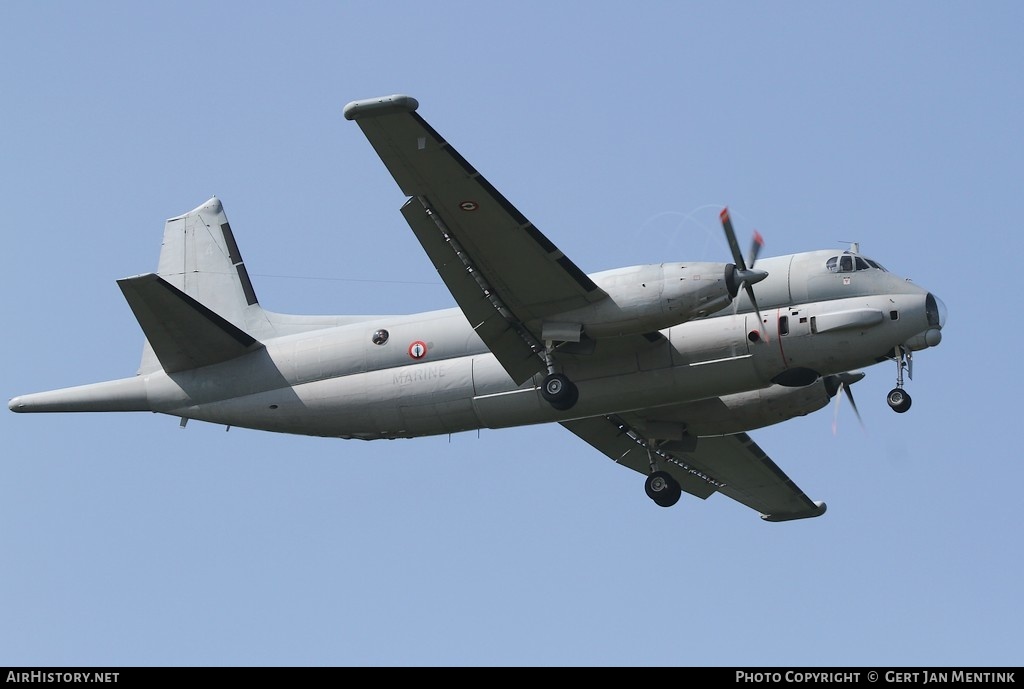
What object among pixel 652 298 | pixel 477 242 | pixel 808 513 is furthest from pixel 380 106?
pixel 808 513

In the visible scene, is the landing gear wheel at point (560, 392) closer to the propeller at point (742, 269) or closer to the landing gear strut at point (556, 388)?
the landing gear strut at point (556, 388)

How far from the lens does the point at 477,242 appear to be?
2498 centimetres

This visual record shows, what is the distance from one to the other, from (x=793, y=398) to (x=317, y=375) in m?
9.73

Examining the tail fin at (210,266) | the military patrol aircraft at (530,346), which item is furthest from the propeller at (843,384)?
the tail fin at (210,266)

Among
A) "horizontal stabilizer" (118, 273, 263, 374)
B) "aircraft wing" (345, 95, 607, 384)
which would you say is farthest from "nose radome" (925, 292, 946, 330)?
"horizontal stabilizer" (118, 273, 263, 374)

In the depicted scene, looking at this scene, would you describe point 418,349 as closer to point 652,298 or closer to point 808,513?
point 652,298

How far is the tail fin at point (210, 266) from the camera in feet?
107

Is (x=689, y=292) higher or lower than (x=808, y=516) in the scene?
higher

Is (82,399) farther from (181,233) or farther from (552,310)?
(552,310)

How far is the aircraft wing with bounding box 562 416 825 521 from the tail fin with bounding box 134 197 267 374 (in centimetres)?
826
